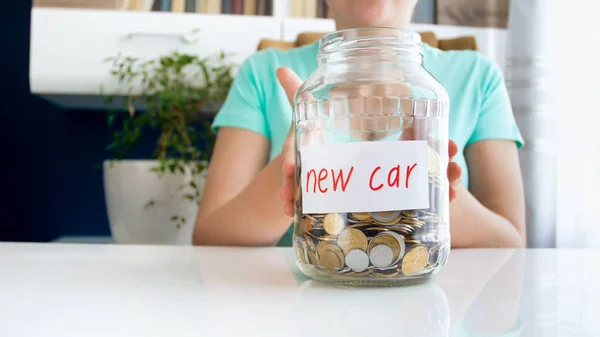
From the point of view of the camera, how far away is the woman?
2.74 ft

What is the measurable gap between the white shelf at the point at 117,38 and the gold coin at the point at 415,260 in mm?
1246

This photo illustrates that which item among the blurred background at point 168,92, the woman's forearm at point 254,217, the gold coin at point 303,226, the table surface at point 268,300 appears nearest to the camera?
the table surface at point 268,300

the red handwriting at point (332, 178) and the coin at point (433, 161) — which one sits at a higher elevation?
the coin at point (433, 161)

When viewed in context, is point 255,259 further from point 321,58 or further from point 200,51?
point 200,51

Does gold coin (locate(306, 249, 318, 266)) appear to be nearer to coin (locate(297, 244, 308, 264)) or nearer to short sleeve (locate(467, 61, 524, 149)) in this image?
coin (locate(297, 244, 308, 264))

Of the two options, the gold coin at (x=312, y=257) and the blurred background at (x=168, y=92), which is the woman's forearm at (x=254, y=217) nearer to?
the gold coin at (x=312, y=257)

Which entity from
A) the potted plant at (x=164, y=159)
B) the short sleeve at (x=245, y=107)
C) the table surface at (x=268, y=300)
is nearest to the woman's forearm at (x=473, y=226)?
the table surface at (x=268, y=300)

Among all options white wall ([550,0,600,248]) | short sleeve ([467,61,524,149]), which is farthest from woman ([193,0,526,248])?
white wall ([550,0,600,248])

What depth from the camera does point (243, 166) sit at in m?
0.87

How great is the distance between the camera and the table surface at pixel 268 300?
264 mm

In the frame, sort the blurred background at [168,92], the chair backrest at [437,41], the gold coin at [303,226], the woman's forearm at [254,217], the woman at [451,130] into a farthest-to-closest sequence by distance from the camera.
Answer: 1. the blurred background at [168,92]
2. the chair backrest at [437,41]
3. the woman at [451,130]
4. the woman's forearm at [254,217]
5. the gold coin at [303,226]

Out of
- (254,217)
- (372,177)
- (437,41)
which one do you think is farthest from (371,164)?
(437,41)

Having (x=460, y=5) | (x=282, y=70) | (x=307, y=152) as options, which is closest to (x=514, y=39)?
(x=460, y=5)

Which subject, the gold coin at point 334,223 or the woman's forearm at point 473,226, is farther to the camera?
the woman's forearm at point 473,226
